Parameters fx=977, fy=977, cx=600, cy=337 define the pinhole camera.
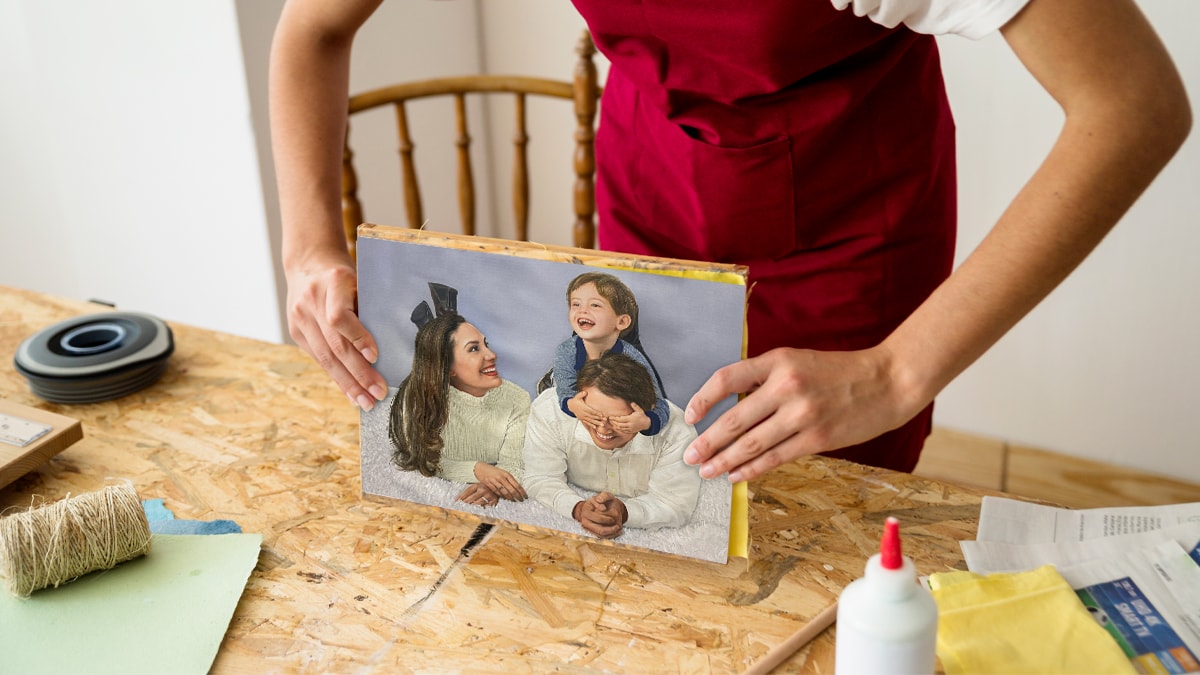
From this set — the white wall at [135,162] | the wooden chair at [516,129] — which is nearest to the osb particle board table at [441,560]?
the wooden chair at [516,129]

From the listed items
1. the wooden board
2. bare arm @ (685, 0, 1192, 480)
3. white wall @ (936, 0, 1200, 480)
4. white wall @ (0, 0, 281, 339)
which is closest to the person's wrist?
bare arm @ (685, 0, 1192, 480)

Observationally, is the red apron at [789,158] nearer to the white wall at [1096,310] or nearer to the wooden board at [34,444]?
the wooden board at [34,444]

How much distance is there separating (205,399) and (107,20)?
1263 mm

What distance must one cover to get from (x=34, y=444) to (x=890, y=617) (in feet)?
2.88

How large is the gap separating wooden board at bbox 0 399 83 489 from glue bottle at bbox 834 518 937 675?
0.84m

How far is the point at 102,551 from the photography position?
0.88 m

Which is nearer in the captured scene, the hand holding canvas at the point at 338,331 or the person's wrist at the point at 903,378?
Answer: the person's wrist at the point at 903,378

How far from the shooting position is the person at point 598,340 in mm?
848

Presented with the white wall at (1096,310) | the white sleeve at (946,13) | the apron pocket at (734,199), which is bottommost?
the white wall at (1096,310)

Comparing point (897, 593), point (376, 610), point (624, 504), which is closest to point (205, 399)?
point (376, 610)

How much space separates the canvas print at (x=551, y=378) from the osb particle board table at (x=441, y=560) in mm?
46

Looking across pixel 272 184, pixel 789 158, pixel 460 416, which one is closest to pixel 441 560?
pixel 460 416

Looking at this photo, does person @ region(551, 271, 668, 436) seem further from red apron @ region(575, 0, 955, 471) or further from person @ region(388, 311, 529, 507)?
red apron @ region(575, 0, 955, 471)

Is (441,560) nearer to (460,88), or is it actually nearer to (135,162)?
(460,88)
